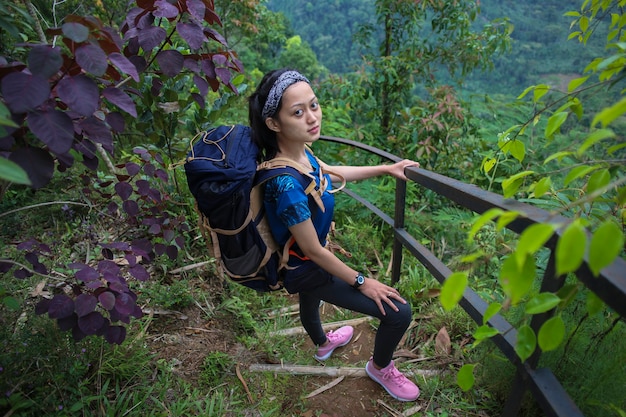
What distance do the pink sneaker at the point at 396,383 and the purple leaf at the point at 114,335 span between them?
4.34ft

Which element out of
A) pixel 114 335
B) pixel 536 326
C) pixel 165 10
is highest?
pixel 165 10

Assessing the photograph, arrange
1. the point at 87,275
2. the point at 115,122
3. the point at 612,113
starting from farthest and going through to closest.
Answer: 1. the point at 87,275
2. the point at 115,122
3. the point at 612,113

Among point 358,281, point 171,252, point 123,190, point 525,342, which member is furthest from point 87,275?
point 525,342

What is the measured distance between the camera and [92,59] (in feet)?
3.03

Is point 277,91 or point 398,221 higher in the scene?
point 277,91

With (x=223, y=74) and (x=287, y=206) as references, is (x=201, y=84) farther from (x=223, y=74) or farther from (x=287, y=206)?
(x=287, y=206)

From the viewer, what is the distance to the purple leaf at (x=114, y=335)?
57.8 inches

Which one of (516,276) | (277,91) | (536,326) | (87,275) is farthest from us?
(277,91)

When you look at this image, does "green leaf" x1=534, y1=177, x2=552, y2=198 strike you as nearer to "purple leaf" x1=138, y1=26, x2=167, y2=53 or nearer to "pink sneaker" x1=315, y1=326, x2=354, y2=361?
"purple leaf" x1=138, y1=26, x2=167, y2=53

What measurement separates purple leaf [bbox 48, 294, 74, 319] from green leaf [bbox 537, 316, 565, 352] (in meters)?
1.50

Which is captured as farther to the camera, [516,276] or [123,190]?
[123,190]

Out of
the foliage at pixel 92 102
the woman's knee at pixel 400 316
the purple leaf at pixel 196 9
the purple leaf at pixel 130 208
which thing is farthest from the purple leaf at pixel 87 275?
the woman's knee at pixel 400 316

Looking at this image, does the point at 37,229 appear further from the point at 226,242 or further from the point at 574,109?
the point at 574,109

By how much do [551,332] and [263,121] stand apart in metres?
1.40
